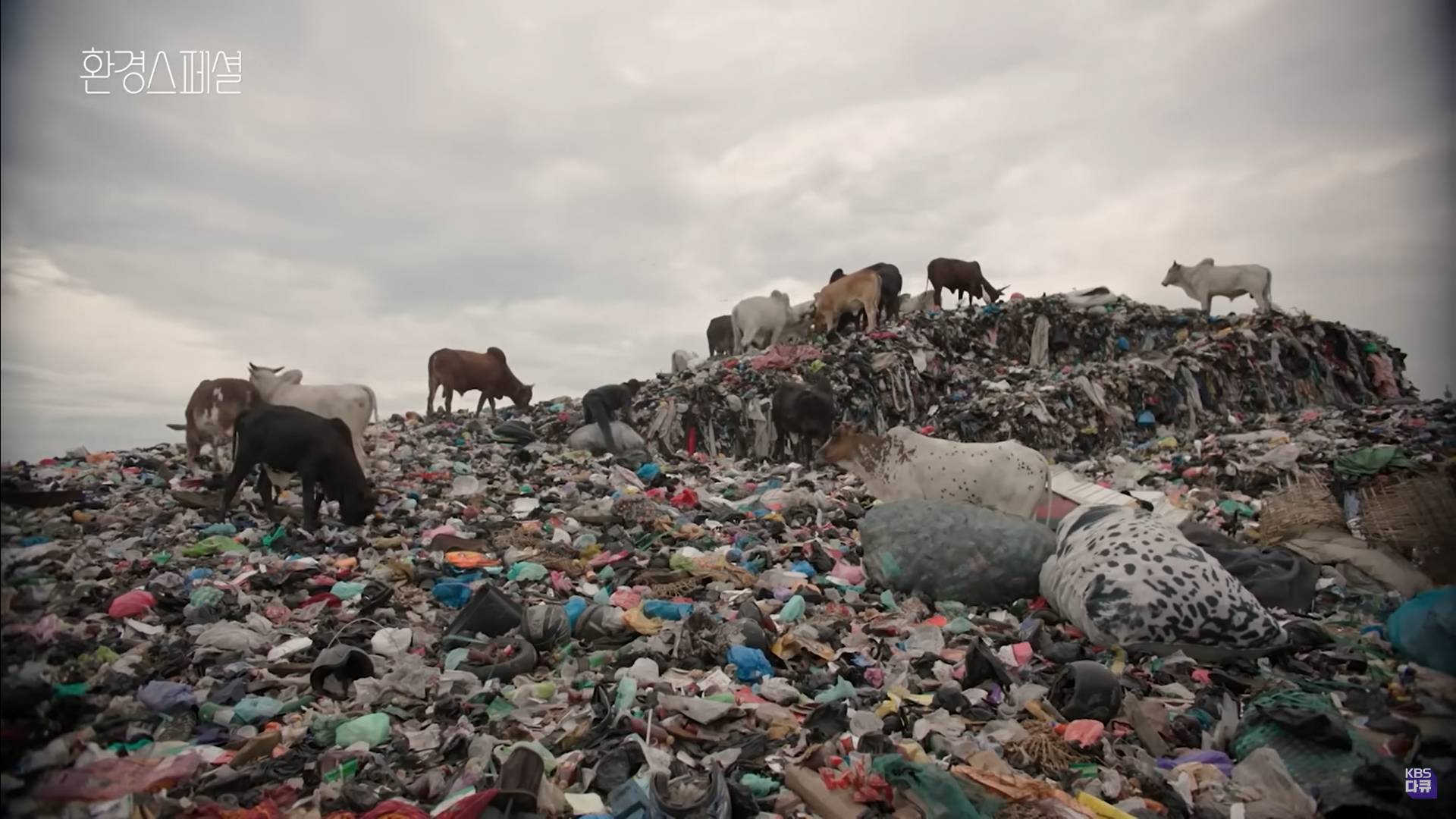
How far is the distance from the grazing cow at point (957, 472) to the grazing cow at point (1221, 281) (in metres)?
11.5

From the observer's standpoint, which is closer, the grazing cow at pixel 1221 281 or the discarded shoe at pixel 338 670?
the discarded shoe at pixel 338 670

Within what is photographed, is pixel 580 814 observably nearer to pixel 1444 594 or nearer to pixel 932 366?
pixel 1444 594

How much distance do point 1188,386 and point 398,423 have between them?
13.0 meters

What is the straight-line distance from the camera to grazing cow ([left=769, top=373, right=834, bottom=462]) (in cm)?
995

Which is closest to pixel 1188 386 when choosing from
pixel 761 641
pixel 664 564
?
pixel 664 564

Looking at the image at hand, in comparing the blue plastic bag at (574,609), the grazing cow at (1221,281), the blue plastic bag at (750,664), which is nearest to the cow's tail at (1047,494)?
the blue plastic bag at (750,664)

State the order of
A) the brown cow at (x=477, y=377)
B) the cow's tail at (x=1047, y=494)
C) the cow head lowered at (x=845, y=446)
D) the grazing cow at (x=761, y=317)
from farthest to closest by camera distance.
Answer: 1. the grazing cow at (x=761, y=317)
2. the brown cow at (x=477, y=377)
3. the cow head lowered at (x=845, y=446)
4. the cow's tail at (x=1047, y=494)

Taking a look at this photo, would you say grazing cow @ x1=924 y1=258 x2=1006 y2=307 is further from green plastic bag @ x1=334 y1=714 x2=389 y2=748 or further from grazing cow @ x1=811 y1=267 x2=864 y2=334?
green plastic bag @ x1=334 y1=714 x2=389 y2=748

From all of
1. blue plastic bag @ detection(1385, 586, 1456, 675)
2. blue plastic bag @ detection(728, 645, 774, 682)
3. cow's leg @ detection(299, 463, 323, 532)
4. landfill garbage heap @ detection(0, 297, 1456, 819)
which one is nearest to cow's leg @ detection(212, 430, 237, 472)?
landfill garbage heap @ detection(0, 297, 1456, 819)

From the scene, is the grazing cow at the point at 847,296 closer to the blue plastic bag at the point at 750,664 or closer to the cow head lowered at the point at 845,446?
the cow head lowered at the point at 845,446

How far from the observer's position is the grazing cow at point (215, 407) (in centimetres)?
844

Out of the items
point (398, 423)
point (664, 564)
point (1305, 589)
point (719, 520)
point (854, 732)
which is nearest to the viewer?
point (854, 732)

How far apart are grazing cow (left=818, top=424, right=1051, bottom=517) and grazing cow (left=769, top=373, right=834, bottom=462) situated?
99.0 inches

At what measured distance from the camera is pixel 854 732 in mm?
3033
